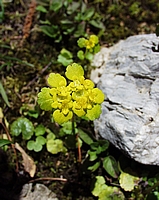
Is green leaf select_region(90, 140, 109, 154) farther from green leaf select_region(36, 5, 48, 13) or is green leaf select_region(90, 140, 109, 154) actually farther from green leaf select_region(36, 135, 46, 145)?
green leaf select_region(36, 5, 48, 13)

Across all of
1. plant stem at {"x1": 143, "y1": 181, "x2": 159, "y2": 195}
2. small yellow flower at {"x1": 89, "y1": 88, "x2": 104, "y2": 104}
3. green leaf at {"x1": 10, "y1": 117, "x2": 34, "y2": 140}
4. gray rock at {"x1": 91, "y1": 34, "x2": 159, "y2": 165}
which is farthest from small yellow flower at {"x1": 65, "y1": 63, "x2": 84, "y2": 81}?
plant stem at {"x1": 143, "y1": 181, "x2": 159, "y2": 195}

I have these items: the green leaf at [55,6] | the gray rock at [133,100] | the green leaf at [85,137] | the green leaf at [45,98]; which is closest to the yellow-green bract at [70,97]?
the green leaf at [45,98]

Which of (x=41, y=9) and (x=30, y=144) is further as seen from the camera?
(x=41, y=9)

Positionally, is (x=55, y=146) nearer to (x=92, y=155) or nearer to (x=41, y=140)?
(x=41, y=140)

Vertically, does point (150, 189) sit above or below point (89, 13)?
below

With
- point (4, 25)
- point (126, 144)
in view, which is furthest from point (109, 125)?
point (4, 25)

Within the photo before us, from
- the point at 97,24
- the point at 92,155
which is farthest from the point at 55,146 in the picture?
the point at 97,24


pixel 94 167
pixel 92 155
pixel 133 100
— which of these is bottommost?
pixel 94 167

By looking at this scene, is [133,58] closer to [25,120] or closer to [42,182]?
[25,120]
